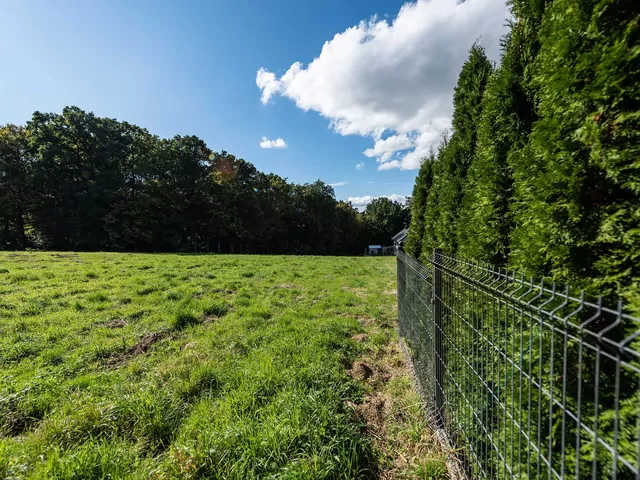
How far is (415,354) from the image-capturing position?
135 inches

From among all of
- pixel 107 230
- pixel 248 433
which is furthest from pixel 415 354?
pixel 107 230

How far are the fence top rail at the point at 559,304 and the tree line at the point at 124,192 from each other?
97.6 feet

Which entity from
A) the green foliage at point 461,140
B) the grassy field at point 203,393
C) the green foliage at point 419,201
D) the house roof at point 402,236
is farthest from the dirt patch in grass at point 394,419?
the house roof at point 402,236

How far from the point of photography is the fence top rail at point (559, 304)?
71 cm

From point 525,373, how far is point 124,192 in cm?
3284

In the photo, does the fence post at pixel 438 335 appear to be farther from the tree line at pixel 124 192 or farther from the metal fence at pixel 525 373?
the tree line at pixel 124 192

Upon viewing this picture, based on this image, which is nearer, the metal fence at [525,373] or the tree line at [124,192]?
the metal fence at [525,373]

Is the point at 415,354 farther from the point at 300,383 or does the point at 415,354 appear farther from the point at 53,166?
the point at 53,166

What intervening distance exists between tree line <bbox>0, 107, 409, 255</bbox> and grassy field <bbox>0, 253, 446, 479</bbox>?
23235 mm

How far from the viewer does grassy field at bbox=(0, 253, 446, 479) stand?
77.6 inches

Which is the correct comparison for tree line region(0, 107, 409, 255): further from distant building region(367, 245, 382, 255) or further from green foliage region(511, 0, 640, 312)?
green foliage region(511, 0, 640, 312)

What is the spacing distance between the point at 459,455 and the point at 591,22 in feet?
8.94

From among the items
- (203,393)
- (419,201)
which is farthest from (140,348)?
(419,201)

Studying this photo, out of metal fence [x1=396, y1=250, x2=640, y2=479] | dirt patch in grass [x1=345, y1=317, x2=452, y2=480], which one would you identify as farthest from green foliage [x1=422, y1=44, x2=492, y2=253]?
dirt patch in grass [x1=345, y1=317, x2=452, y2=480]
